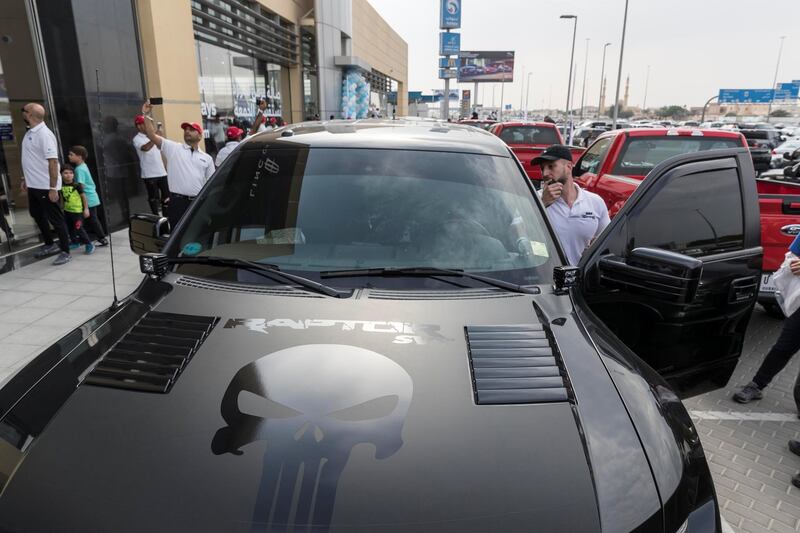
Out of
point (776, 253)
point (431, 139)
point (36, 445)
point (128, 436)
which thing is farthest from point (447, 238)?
point (776, 253)

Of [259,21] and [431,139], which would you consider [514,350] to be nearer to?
[431,139]

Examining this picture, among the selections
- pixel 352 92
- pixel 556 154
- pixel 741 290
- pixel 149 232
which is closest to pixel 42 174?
pixel 149 232

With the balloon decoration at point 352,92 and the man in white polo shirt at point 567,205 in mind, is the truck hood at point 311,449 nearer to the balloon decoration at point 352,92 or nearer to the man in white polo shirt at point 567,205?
the man in white polo shirt at point 567,205

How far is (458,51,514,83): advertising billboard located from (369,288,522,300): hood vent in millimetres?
72404

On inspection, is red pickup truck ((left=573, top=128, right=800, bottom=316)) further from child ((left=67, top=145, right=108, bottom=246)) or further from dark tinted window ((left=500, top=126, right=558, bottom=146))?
child ((left=67, top=145, right=108, bottom=246))

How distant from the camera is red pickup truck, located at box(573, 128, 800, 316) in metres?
4.49

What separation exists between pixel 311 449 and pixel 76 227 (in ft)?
24.9

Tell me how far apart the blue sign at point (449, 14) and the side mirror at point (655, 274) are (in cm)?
6065

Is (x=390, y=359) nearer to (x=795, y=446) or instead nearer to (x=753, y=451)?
(x=753, y=451)

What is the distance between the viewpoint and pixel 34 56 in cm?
799

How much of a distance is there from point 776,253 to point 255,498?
16.1 ft

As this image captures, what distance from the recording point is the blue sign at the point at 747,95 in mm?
72037

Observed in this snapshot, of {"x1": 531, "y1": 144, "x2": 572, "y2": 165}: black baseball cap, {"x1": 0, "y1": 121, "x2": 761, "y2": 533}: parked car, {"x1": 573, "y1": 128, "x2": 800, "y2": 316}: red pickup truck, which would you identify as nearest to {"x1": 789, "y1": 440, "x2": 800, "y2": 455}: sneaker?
{"x1": 0, "y1": 121, "x2": 761, "y2": 533}: parked car

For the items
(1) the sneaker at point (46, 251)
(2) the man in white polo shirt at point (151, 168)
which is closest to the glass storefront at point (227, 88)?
(2) the man in white polo shirt at point (151, 168)
